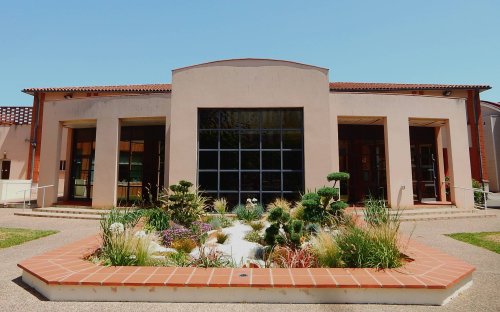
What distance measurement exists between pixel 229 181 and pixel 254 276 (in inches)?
310

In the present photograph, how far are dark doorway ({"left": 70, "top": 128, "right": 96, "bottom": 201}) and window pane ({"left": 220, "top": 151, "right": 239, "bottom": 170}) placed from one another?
26.4 feet

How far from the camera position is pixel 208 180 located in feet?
38.7

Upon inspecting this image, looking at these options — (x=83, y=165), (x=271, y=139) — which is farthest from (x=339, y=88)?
(x=83, y=165)

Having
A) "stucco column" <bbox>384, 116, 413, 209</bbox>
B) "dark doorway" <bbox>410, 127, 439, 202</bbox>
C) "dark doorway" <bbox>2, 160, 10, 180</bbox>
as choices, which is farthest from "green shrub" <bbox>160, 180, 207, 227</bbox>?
"dark doorway" <bbox>2, 160, 10, 180</bbox>

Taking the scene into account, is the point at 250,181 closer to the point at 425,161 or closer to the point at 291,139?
the point at 291,139

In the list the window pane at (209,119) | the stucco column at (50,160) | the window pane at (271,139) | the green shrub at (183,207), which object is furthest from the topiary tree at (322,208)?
the stucco column at (50,160)

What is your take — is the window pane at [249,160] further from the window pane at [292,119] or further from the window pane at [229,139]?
the window pane at [292,119]

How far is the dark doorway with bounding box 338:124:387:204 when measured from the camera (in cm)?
1445

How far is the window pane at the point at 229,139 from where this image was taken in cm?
1184

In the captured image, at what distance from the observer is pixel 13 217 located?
38.5ft

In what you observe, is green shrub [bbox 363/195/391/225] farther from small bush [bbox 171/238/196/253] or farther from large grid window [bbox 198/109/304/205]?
large grid window [bbox 198/109/304/205]

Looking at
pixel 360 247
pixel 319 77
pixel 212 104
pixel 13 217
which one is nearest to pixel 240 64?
pixel 212 104

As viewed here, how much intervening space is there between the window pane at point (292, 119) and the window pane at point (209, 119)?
2801 millimetres

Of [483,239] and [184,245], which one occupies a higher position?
[184,245]
